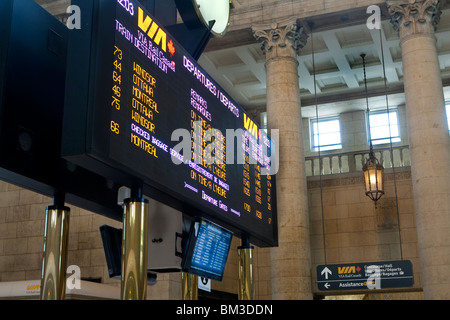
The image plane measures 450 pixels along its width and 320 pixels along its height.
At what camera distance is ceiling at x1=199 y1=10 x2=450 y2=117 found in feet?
67.2

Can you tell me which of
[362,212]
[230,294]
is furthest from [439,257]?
[230,294]

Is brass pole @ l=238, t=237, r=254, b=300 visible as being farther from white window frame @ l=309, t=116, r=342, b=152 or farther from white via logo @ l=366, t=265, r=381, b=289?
white window frame @ l=309, t=116, r=342, b=152

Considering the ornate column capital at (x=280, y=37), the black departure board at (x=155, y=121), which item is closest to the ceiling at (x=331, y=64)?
the ornate column capital at (x=280, y=37)

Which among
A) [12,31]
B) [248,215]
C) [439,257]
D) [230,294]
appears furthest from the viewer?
[230,294]

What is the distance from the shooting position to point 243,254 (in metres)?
7.56

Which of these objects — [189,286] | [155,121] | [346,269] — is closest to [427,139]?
[346,269]

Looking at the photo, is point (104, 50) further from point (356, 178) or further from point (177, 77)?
point (356, 178)

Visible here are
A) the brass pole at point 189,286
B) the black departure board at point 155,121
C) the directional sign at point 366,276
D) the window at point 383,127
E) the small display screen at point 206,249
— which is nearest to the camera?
the black departure board at point 155,121

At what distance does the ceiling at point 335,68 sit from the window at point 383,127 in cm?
41

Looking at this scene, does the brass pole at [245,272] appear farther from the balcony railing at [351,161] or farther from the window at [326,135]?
the window at [326,135]

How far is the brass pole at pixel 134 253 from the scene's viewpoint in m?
4.27

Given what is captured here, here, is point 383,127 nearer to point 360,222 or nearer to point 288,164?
point 360,222

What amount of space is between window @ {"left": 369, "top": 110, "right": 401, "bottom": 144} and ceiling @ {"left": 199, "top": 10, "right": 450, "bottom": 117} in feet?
1.34

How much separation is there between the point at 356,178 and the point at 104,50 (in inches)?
696
